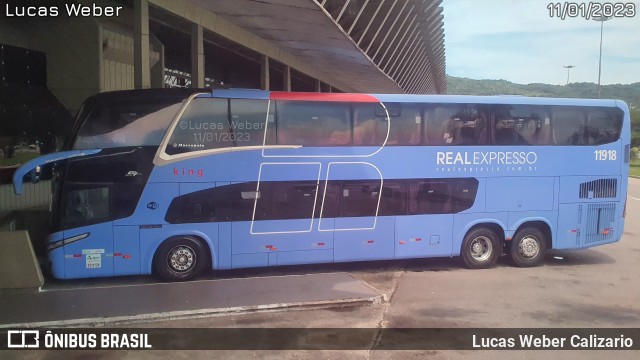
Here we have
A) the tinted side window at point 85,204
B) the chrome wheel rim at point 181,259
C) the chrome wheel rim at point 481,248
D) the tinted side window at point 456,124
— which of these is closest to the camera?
the tinted side window at point 85,204

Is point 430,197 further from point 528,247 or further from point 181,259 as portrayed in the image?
point 181,259

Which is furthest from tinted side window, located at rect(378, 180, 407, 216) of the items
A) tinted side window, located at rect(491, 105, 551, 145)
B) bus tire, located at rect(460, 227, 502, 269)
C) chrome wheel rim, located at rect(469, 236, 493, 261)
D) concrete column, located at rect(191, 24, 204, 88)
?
concrete column, located at rect(191, 24, 204, 88)

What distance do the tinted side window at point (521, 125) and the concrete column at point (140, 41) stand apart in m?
9.05

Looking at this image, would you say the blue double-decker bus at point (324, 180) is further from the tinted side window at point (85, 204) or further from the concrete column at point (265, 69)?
the concrete column at point (265, 69)

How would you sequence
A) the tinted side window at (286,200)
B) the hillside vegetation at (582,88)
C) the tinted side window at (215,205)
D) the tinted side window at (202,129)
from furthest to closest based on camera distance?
the hillside vegetation at (582,88), the tinted side window at (286,200), the tinted side window at (215,205), the tinted side window at (202,129)

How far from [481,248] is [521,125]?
2.65 meters

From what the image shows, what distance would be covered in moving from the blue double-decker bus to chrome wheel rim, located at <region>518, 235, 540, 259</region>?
0.08 feet

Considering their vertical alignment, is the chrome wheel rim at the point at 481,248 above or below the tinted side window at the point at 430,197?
below

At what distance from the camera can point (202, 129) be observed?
7988mm

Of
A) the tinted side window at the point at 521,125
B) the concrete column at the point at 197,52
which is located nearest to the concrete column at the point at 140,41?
the concrete column at the point at 197,52

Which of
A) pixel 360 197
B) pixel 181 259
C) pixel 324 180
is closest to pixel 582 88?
pixel 360 197

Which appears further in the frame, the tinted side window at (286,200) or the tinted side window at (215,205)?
the tinted side window at (286,200)

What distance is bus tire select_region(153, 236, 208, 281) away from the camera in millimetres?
8070

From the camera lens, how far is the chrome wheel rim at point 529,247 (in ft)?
32.0
